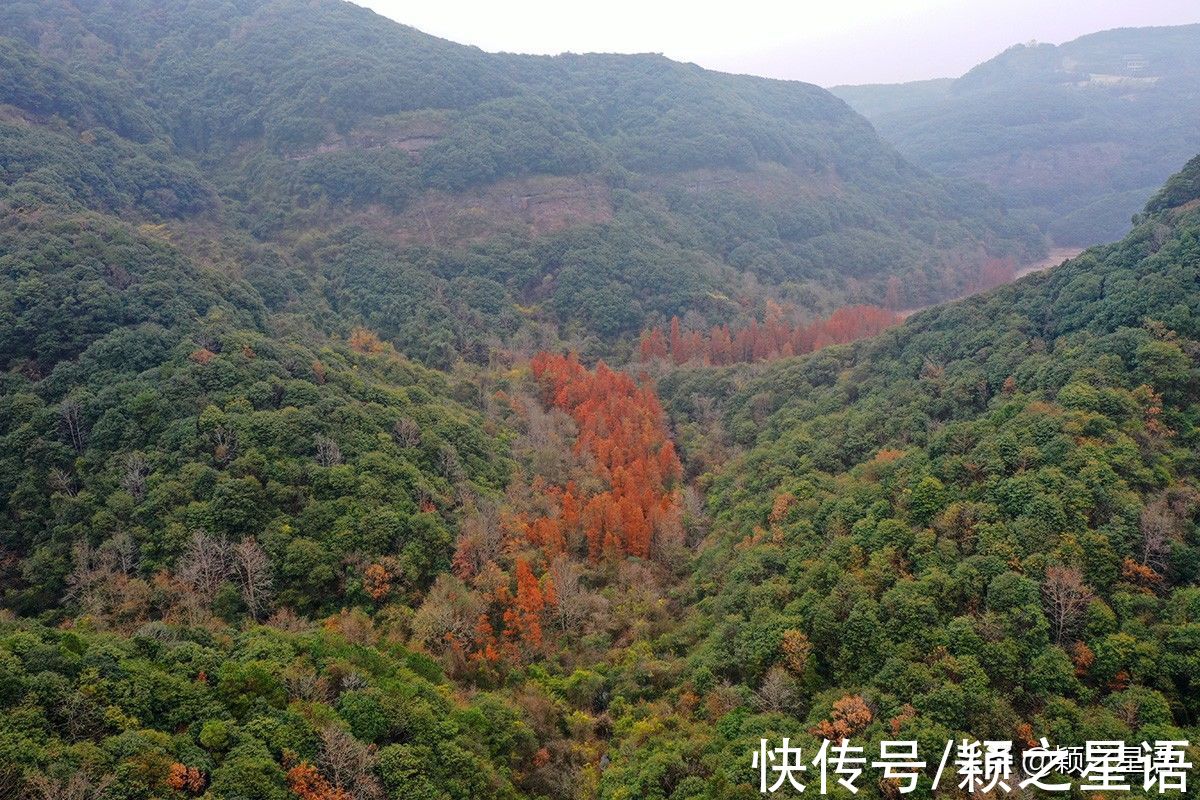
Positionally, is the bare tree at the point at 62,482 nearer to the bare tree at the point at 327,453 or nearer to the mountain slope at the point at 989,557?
the bare tree at the point at 327,453

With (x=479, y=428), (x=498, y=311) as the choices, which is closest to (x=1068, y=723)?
(x=479, y=428)

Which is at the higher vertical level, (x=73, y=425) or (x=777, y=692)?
(x=73, y=425)

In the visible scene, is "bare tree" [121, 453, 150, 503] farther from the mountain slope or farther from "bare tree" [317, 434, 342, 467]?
the mountain slope

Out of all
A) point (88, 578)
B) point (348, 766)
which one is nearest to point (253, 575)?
point (88, 578)

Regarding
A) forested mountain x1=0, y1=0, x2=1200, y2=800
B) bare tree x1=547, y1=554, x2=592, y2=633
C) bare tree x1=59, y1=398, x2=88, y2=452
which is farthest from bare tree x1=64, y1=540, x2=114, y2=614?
bare tree x1=547, y1=554, x2=592, y2=633

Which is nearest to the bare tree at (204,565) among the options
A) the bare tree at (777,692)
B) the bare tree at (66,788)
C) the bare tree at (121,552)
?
the bare tree at (121,552)

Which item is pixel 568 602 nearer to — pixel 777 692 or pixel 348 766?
pixel 777 692
